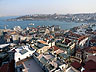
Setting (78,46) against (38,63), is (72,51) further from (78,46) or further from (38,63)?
(38,63)

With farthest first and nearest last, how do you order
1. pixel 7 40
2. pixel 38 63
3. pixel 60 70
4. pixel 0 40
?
pixel 0 40, pixel 7 40, pixel 38 63, pixel 60 70

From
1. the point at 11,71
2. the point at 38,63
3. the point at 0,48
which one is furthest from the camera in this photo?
the point at 0,48

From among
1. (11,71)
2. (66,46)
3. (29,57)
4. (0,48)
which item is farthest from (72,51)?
(0,48)

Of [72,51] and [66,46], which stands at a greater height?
[66,46]

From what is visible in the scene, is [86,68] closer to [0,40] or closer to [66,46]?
[66,46]

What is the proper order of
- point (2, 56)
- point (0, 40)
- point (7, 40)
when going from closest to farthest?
point (2, 56)
point (7, 40)
point (0, 40)

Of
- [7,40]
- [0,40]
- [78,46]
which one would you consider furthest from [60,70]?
[0,40]

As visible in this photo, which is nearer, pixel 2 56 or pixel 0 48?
pixel 2 56

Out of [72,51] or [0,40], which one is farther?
[0,40]

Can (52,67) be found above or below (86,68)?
above
